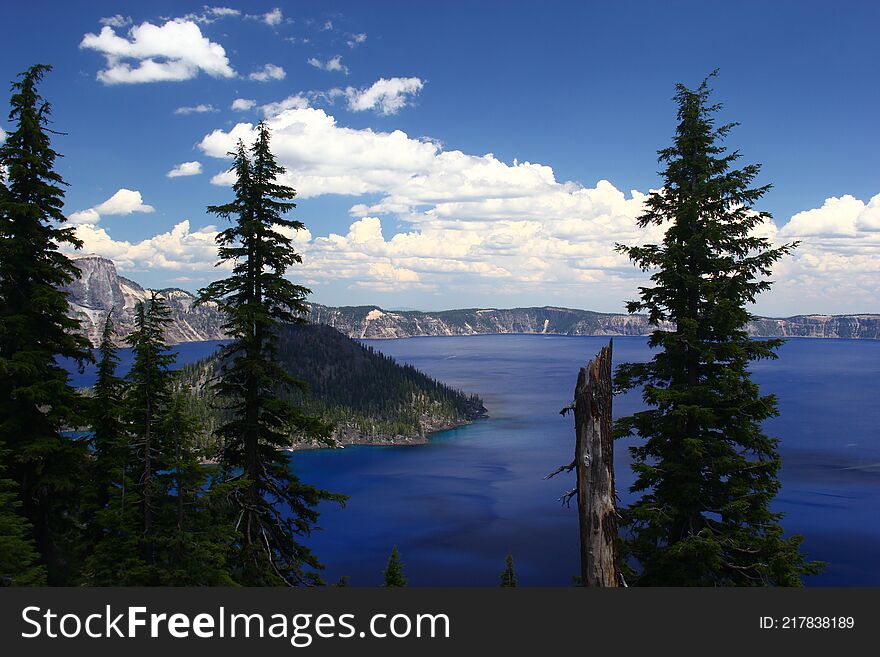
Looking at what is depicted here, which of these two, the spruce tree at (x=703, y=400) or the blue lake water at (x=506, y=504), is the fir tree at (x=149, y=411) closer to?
the spruce tree at (x=703, y=400)

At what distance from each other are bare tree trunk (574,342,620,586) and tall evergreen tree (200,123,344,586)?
8.80m

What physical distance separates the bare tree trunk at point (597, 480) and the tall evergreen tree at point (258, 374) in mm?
8798

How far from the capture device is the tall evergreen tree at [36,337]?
58.4ft

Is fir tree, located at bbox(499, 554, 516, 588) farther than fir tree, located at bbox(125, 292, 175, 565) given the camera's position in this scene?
Yes

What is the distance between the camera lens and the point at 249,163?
56.1 ft

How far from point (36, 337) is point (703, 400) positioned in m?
21.3

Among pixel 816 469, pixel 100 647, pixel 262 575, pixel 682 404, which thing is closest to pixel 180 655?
pixel 100 647

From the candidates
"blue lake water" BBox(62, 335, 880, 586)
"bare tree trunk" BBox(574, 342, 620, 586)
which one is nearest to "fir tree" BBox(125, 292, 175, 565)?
"bare tree trunk" BBox(574, 342, 620, 586)

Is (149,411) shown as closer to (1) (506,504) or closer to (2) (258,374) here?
(2) (258,374)

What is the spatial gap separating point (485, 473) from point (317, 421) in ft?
408

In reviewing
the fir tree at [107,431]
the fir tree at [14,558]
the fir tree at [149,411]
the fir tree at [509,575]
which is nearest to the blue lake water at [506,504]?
the fir tree at [509,575]

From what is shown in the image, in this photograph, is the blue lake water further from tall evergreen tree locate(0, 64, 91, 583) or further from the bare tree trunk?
the bare tree trunk

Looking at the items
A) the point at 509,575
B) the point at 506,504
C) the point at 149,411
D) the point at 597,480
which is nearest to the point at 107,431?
the point at 149,411

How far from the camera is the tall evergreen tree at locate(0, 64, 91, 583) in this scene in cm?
1781
